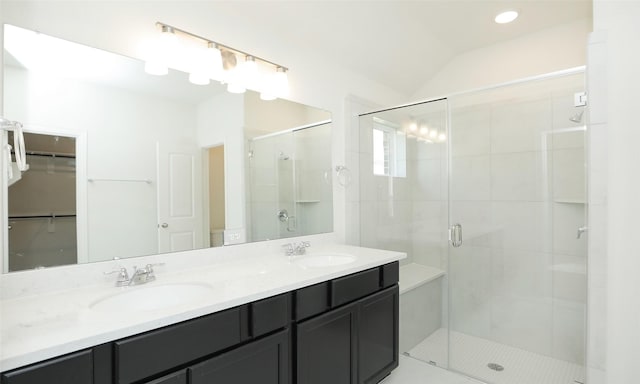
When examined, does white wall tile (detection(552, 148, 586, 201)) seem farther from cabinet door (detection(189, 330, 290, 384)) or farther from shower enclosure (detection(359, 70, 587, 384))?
cabinet door (detection(189, 330, 290, 384))

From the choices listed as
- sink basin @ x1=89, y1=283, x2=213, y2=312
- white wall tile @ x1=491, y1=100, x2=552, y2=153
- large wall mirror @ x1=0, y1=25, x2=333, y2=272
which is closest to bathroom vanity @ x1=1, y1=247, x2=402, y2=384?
sink basin @ x1=89, y1=283, x2=213, y2=312

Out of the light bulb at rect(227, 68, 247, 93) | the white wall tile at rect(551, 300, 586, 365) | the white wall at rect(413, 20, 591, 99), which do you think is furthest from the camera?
the white wall at rect(413, 20, 591, 99)

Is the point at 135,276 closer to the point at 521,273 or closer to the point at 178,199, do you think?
the point at 178,199

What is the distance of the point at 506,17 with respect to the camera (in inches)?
Result: 100

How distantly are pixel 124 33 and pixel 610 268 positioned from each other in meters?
2.75

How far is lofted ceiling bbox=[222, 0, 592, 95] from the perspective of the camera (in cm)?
218

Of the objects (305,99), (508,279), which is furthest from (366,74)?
(508,279)

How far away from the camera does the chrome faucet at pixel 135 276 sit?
1453 millimetres

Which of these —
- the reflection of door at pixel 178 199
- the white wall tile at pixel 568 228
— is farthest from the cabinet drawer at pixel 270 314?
the white wall tile at pixel 568 228

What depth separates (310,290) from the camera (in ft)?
5.21

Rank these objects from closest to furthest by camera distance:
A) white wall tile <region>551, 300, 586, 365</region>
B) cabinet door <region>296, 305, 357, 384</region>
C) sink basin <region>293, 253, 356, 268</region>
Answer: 1. cabinet door <region>296, 305, 357, 384</region>
2. sink basin <region>293, 253, 356, 268</region>
3. white wall tile <region>551, 300, 586, 365</region>

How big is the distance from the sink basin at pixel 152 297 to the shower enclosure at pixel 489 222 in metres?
1.68

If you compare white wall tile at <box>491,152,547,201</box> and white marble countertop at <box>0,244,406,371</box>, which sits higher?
white wall tile at <box>491,152,547,201</box>

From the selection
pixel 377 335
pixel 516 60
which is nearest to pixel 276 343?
pixel 377 335
